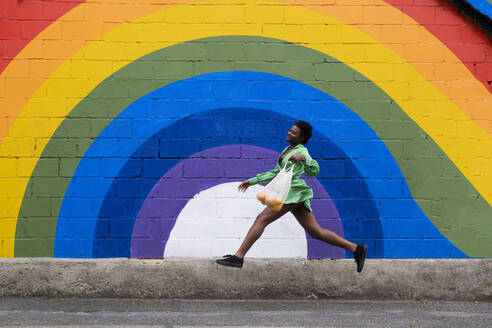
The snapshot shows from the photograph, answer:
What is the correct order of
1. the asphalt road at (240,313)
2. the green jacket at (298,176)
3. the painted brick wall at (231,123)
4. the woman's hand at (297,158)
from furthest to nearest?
the painted brick wall at (231,123) → the green jacket at (298,176) → the woman's hand at (297,158) → the asphalt road at (240,313)

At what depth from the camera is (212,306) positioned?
572 centimetres

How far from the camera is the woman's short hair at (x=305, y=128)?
18.7 ft

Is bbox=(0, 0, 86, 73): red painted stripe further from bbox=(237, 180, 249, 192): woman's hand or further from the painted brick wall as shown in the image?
bbox=(237, 180, 249, 192): woman's hand

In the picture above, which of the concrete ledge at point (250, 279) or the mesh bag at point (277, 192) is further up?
the mesh bag at point (277, 192)

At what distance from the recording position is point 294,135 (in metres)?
5.70

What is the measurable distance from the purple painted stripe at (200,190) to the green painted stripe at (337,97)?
0.83 meters

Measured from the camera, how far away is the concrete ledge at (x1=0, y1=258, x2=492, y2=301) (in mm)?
5977

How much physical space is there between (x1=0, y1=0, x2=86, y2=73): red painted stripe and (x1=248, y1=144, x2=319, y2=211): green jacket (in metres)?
2.64

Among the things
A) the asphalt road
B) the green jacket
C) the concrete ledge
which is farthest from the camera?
the concrete ledge

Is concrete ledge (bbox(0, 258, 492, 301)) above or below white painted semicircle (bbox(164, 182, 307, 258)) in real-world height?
below

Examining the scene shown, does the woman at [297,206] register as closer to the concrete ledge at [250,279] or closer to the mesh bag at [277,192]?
the mesh bag at [277,192]

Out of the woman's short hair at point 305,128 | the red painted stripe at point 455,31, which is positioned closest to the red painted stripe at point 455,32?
the red painted stripe at point 455,31

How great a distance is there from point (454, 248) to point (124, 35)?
4.00 meters

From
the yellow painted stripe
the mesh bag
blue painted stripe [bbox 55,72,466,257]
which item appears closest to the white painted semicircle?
blue painted stripe [bbox 55,72,466,257]
